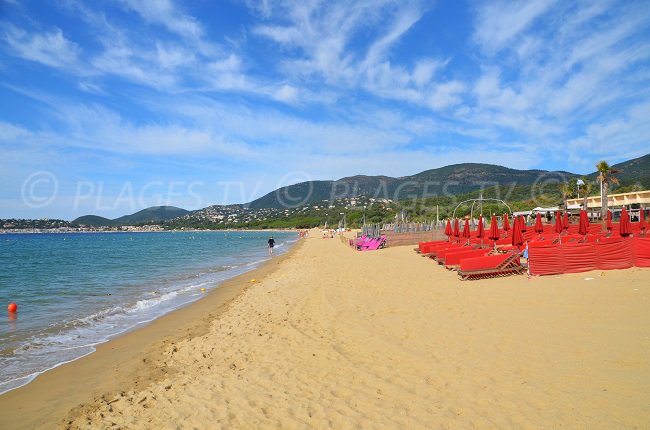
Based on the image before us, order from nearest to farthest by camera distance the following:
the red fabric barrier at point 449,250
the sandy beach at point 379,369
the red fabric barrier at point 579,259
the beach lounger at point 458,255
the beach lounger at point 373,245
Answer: the sandy beach at point 379,369
the red fabric barrier at point 579,259
the beach lounger at point 458,255
the red fabric barrier at point 449,250
the beach lounger at point 373,245

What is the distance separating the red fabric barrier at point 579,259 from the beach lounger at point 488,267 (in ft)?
4.47

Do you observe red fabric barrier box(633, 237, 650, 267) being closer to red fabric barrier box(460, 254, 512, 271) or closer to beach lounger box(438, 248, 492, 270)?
red fabric barrier box(460, 254, 512, 271)

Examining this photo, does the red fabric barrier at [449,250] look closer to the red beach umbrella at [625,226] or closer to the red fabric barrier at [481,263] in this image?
the red fabric barrier at [481,263]

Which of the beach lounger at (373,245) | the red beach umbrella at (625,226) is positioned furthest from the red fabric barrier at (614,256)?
the beach lounger at (373,245)

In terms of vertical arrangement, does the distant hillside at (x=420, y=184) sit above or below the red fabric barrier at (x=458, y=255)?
above

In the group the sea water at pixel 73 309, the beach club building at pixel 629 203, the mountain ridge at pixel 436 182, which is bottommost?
the sea water at pixel 73 309

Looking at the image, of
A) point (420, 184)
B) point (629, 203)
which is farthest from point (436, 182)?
point (629, 203)

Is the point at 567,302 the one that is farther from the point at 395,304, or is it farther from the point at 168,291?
the point at 168,291

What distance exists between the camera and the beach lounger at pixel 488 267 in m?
12.4

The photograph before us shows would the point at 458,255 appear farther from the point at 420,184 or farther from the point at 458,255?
the point at 420,184

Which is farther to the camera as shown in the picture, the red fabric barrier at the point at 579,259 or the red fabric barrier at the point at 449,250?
the red fabric barrier at the point at 449,250

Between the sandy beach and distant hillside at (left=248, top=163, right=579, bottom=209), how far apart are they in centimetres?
9969

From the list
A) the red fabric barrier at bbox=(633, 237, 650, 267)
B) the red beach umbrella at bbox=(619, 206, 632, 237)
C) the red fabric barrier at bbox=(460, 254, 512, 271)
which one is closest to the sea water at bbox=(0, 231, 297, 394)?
the red fabric barrier at bbox=(460, 254, 512, 271)

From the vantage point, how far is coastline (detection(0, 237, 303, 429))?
16.3ft
